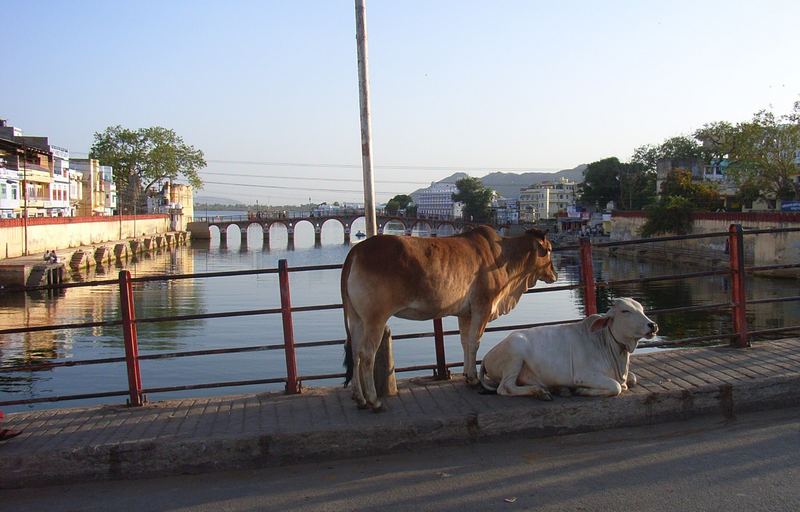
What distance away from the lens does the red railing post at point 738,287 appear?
279 inches

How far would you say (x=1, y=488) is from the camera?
4.93 m

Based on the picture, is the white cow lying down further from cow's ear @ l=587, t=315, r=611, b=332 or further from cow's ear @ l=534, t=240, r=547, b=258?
cow's ear @ l=534, t=240, r=547, b=258

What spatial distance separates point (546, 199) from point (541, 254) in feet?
479

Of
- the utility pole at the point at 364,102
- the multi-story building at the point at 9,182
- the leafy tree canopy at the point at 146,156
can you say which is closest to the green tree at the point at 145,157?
the leafy tree canopy at the point at 146,156

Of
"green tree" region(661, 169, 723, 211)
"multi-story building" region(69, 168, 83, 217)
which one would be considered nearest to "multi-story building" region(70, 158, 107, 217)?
"multi-story building" region(69, 168, 83, 217)

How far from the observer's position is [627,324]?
587cm

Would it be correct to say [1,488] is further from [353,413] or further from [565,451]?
[565,451]

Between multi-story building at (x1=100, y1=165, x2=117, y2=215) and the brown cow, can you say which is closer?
the brown cow

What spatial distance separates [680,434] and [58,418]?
4.78 metres

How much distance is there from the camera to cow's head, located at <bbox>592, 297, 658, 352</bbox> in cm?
580

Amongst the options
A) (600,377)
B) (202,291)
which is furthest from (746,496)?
(202,291)

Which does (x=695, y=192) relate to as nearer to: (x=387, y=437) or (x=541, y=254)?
(x=541, y=254)

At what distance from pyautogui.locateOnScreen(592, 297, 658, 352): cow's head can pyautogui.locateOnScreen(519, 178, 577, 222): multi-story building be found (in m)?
140

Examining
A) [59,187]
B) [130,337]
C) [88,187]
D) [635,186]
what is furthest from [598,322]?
[88,187]
